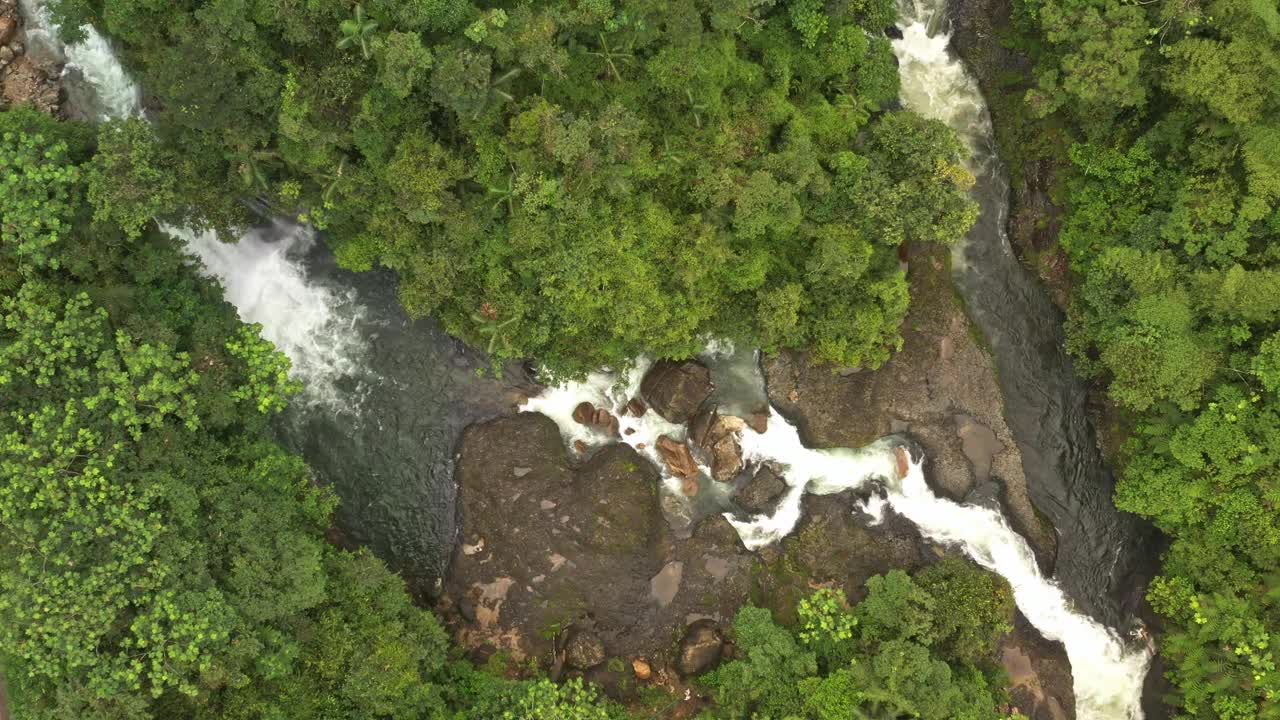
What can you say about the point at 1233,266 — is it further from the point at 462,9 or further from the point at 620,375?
the point at 462,9

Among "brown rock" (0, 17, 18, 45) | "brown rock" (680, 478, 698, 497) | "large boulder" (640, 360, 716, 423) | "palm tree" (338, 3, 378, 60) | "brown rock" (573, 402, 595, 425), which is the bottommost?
"brown rock" (680, 478, 698, 497)

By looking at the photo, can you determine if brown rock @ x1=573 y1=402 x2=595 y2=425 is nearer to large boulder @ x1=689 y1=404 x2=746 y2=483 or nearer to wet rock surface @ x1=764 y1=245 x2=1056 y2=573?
large boulder @ x1=689 y1=404 x2=746 y2=483

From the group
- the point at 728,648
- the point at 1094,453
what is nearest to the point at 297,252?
the point at 728,648

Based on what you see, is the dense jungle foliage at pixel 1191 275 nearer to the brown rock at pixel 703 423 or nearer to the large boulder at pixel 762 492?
the large boulder at pixel 762 492

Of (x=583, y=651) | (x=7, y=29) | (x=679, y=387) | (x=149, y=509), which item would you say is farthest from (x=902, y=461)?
(x=7, y=29)

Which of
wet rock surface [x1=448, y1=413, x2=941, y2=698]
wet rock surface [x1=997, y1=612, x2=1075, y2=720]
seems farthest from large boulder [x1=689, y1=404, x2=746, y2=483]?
wet rock surface [x1=997, y1=612, x2=1075, y2=720]

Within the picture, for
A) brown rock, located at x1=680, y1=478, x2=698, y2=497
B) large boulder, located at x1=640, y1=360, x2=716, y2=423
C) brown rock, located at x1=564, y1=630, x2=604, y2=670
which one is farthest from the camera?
brown rock, located at x1=680, y1=478, x2=698, y2=497

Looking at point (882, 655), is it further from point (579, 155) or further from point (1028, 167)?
point (579, 155)
